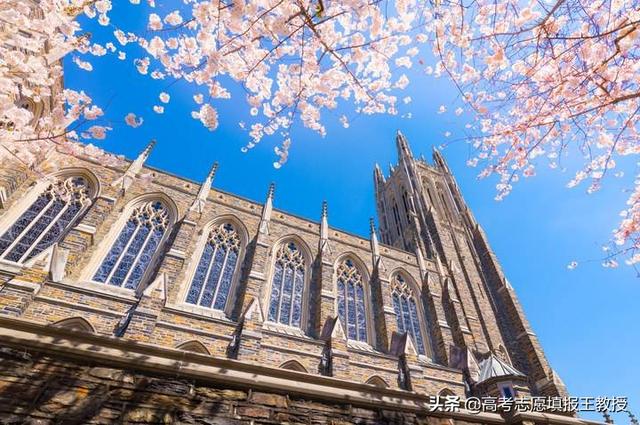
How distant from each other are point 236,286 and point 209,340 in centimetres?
288

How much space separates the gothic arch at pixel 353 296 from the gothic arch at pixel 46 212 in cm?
1140

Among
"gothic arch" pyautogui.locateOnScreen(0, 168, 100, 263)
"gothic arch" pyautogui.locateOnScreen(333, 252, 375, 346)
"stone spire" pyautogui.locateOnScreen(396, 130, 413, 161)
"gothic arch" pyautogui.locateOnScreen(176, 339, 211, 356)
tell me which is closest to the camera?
"gothic arch" pyautogui.locateOnScreen(176, 339, 211, 356)

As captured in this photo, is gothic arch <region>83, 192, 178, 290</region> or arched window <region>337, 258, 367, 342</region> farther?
arched window <region>337, 258, 367, 342</region>

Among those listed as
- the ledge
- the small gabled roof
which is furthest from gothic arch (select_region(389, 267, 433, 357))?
the ledge

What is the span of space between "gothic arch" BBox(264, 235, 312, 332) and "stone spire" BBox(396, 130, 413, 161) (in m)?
20.4

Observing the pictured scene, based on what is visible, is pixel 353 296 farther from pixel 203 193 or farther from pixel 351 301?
pixel 203 193

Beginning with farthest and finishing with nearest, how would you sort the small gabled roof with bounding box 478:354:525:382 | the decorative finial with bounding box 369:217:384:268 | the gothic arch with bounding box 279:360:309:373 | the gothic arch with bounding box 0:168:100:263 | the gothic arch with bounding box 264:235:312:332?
the decorative finial with bounding box 369:217:384:268 < the gothic arch with bounding box 264:235:312:332 < the small gabled roof with bounding box 478:354:525:382 < the gothic arch with bounding box 279:360:309:373 < the gothic arch with bounding box 0:168:100:263

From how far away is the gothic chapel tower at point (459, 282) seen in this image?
15.4 m

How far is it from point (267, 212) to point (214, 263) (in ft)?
12.9

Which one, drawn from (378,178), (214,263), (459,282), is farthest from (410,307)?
(378,178)

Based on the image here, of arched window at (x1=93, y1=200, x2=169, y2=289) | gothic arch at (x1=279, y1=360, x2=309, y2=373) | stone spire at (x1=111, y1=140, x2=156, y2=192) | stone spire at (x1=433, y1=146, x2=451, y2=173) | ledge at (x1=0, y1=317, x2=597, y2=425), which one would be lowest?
ledge at (x1=0, y1=317, x2=597, y2=425)

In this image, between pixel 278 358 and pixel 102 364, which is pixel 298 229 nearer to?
pixel 278 358

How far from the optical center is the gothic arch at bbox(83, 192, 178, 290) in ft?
36.0

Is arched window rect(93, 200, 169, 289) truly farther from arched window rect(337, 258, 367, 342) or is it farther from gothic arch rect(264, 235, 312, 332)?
arched window rect(337, 258, 367, 342)
